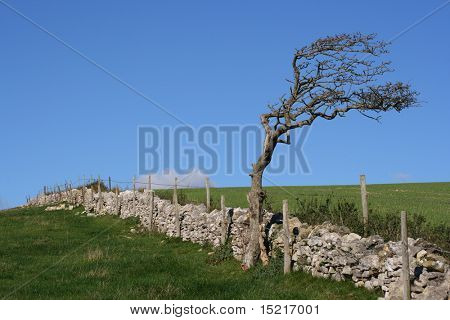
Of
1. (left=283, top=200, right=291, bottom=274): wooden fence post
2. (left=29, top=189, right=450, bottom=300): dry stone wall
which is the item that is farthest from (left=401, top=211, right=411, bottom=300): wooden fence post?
(left=283, top=200, right=291, bottom=274): wooden fence post

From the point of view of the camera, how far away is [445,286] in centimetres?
1125

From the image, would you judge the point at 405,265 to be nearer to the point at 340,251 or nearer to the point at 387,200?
the point at 340,251

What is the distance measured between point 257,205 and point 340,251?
4349 millimetres

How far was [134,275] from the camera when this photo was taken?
16516 mm

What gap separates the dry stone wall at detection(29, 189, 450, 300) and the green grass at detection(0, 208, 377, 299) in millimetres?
375

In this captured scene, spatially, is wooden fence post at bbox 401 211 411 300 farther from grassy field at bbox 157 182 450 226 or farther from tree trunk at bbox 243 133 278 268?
tree trunk at bbox 243 133 278 268

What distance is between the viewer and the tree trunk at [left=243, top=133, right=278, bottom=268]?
18.0 meters

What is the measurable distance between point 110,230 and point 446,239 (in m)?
22.5

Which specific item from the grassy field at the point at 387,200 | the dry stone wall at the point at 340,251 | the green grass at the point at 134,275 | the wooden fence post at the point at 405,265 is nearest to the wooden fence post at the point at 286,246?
the dry stone wall at the point at 340,251

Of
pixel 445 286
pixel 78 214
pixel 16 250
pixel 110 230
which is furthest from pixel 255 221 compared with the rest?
pixel 78 214

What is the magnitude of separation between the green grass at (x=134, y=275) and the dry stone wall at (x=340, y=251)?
14.7 inches

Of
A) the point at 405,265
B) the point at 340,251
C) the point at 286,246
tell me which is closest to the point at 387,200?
the point at 286,246

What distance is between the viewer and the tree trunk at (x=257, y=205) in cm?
1800

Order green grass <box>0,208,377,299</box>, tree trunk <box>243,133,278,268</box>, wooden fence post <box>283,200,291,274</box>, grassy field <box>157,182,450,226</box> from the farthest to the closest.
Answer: grassy field <box>157,182,450,226</box> → tree trunk <box>243,133,278,268</box> → wooden fence post <box>283,200,291,274</box> → green grass <box>0,208,377,299</box>
